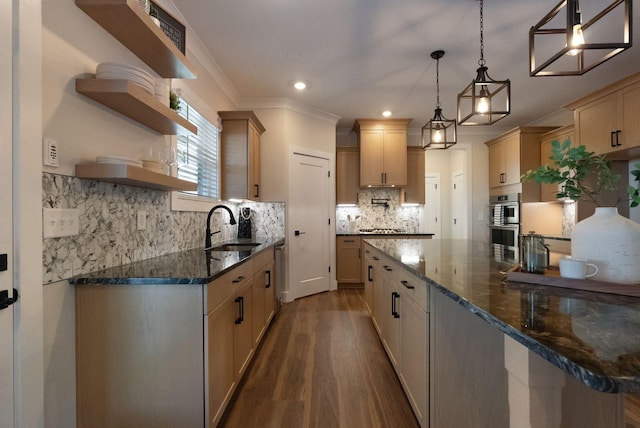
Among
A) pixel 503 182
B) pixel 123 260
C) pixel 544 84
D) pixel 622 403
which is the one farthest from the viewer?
pixel 503 182

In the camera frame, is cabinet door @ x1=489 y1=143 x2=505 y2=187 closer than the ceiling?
No

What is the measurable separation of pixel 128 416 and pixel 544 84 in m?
4.94

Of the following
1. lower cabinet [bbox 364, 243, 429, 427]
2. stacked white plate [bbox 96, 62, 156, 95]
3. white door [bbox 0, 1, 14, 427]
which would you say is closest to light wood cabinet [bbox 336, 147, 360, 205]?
lower cabinet [bbox 364, 243, 429, 427]

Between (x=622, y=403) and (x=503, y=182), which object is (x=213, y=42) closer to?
(x=622, y=403)

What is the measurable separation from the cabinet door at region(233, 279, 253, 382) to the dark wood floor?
0.65 ft

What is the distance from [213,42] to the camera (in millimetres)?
2703

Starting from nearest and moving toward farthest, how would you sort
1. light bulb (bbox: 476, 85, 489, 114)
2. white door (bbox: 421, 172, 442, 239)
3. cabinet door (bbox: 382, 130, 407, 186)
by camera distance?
light bulb (bbox: 476, 85, 489, 114), cabinet door (bbox: 382, 130, 407, 186), white door (bbox: 421, 172, 442, 239)

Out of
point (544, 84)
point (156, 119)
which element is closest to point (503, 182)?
point (544, 84)

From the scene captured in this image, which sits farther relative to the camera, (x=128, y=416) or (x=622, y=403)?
(x=128, y=416)

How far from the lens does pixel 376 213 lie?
5.48 m

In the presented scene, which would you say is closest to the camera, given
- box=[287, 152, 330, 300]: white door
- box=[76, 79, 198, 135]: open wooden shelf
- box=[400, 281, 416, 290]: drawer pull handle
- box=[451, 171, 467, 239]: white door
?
box=[76, 79, 198, 135]: open wooden shelf

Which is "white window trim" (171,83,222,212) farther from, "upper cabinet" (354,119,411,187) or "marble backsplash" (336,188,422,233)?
"marble backsplash" (336,188,422,233)

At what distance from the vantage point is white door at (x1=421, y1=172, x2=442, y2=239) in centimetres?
657

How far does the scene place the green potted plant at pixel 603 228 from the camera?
93 centimetres
